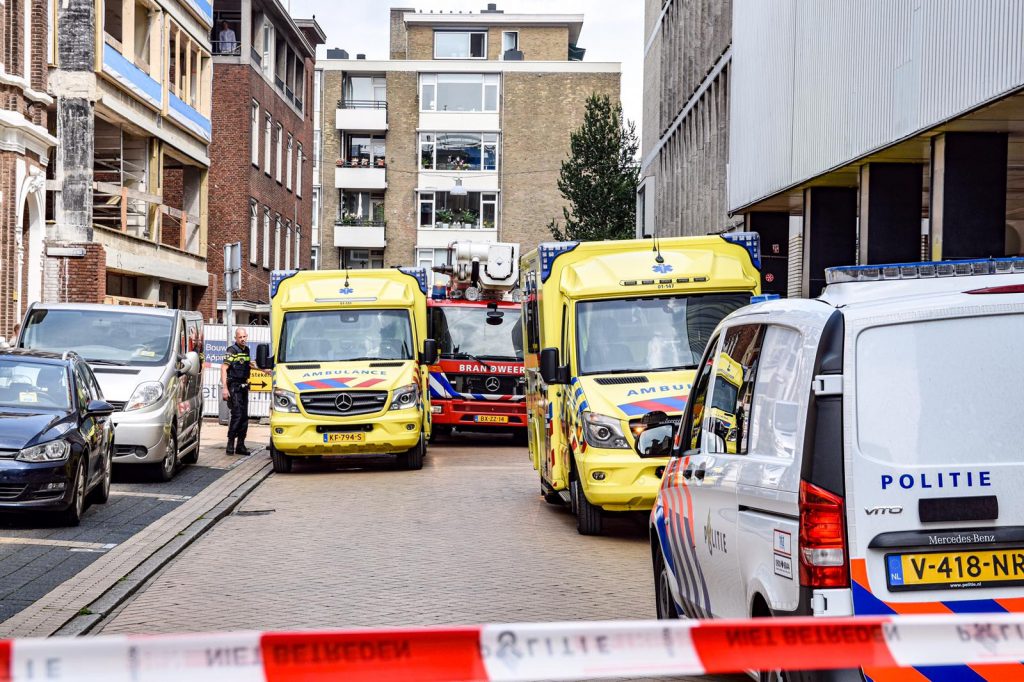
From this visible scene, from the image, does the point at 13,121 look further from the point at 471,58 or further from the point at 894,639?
the point at 471,58

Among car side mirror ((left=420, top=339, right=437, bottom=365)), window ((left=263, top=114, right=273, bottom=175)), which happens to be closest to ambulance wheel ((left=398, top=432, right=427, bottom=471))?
car side mirror ((left=420, top=339, right=437, bottom=365))

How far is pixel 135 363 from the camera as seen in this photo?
18000mm

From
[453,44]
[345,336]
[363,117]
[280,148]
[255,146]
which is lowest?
[345,336]

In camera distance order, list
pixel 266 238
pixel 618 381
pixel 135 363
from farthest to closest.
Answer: pixel 266 238 < pixel 135 363 < pixel 618 381

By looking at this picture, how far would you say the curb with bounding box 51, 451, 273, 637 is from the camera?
28.3 feet

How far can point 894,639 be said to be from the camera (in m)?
3.64

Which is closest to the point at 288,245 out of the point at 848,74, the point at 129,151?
the point at 129,151

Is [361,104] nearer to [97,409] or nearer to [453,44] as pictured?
[453,44]

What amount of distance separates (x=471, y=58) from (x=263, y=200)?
26.2 metres

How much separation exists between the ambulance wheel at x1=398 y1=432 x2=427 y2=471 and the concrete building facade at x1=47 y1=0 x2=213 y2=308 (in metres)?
11.2

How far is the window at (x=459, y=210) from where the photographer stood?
2940 inches

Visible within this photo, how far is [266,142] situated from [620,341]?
41.9 metres

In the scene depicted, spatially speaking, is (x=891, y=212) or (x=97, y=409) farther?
(x=891, y=212)

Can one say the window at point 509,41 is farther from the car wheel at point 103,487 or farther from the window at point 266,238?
the car wheel at point 103,487
